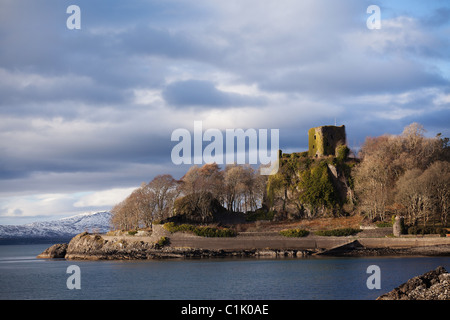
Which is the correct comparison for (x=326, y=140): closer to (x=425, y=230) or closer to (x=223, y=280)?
(x=425, y=230)

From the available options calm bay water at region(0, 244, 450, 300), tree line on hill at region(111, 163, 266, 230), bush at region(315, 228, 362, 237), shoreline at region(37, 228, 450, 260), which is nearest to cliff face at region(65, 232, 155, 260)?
shoreline at region(37, 228, 450, 260)

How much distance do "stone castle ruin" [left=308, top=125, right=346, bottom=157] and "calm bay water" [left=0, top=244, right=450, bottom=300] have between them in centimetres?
3046

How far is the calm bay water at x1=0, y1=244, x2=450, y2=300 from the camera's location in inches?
1367

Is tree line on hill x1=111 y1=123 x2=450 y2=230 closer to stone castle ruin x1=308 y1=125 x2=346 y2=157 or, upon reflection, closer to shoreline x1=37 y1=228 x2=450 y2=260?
stone castle ruin x1=308 y1=125 x2=346 y2=157

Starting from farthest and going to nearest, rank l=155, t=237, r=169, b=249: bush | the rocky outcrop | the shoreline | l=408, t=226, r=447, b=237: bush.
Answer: l=155, t=237, r=169, b=249: bush < l=408, t=226, r=447, b=237: bush < the shoreline < the rocky outcrop

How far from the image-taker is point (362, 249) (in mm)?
62125

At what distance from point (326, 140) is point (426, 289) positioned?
57.5 meters

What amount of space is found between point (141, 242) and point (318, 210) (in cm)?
2740

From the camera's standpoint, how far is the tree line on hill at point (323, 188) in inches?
2542

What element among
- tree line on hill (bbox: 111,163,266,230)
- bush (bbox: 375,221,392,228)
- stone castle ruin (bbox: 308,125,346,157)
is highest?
stone castle ruin (bbox: 308,125,346,157)

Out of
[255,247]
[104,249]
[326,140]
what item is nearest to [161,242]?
[104,249]

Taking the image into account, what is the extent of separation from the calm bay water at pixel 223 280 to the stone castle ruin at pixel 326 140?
30455 millimetres

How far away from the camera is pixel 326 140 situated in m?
83.6
